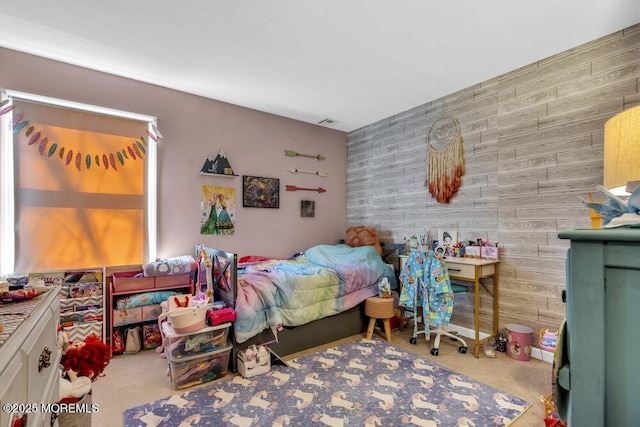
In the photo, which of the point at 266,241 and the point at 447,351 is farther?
the point at 266,241

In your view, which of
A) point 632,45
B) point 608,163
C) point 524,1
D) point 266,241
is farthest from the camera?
point 266,241

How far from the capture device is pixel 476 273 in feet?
8.77

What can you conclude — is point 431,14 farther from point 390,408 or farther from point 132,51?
point 390,408

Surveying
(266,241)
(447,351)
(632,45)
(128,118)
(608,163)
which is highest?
(632,45)

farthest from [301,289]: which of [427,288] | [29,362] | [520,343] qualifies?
[29,362]

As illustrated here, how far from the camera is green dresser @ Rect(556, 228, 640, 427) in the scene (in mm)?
613

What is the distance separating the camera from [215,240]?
3.58 m

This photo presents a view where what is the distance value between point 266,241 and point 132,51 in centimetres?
241

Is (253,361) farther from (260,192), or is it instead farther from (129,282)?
(260,192)

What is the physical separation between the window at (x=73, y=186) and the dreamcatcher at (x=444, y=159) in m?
3.08

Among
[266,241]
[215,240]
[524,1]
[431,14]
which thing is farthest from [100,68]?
[524,1]

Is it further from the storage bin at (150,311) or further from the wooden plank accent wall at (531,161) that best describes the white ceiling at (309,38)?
the storage bin at (150,311)

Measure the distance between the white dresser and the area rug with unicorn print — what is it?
98cm

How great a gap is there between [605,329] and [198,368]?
235cm
